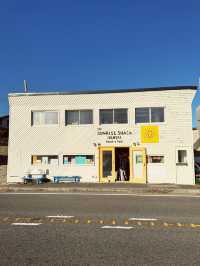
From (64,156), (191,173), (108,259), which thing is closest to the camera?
(108,259)

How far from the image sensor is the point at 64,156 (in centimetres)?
2388

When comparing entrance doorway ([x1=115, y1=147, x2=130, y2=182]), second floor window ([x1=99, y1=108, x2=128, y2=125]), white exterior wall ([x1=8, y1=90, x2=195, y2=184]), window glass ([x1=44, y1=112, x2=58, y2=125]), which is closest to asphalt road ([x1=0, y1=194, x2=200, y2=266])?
white exterior wall ([x1=8, y1=90, x2=195, y2=184])

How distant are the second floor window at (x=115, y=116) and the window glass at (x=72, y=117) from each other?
5.59 ft

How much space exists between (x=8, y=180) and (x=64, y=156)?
4.29 meters

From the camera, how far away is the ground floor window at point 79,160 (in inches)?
930

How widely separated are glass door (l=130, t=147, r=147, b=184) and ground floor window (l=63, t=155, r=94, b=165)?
2.74 meters

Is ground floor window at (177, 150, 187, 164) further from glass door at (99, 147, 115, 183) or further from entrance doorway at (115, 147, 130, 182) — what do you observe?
glass door at (99, 147, 115, 183)

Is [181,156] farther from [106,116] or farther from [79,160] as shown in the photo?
[79,160]

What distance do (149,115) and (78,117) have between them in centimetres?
491

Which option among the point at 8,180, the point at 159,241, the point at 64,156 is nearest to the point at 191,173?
the point at 64,156

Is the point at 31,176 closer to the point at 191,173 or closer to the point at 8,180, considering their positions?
the point at 8,180

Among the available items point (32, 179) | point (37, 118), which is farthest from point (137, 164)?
point (37, 118)

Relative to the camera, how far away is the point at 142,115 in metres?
23.5

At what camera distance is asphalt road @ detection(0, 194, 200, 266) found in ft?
18.5
